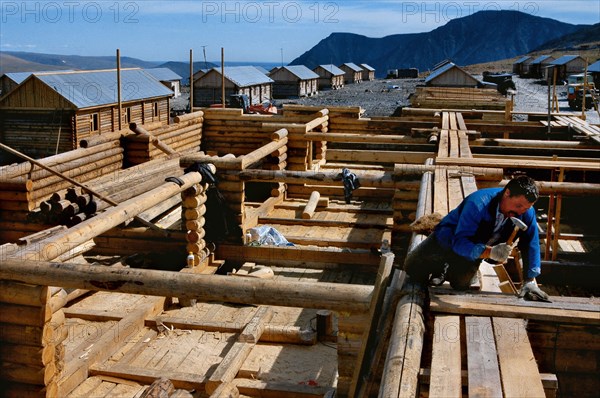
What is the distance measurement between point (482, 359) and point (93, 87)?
3018 cm

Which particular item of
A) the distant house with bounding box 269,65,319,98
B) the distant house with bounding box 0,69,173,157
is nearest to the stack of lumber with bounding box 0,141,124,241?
the distant house with bounding box 0,69,173,157

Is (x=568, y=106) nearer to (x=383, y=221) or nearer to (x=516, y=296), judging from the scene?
(x=383, y=221)

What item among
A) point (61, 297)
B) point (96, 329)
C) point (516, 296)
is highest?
point (516, 296)

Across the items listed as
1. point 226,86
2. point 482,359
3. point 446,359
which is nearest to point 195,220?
point 446,359

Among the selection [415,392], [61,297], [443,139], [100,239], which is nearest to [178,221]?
[100,239]

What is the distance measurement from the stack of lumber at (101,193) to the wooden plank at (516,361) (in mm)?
8404

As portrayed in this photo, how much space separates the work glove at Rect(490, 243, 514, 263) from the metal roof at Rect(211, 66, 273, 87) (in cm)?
4932

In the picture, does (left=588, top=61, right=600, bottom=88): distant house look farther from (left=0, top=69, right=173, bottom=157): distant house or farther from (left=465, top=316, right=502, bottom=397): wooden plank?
(left=465, top=316, right=502, bottom=397): wooden plank

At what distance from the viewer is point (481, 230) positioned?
4645 mm

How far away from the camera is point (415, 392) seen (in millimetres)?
3482

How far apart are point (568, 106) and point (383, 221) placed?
117ft

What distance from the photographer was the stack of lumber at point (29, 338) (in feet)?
19.0

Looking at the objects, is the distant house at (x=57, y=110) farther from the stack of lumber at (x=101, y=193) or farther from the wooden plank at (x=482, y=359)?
the wooden plank at (x=482, y=359)

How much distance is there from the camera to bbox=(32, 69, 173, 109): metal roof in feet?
97.4
